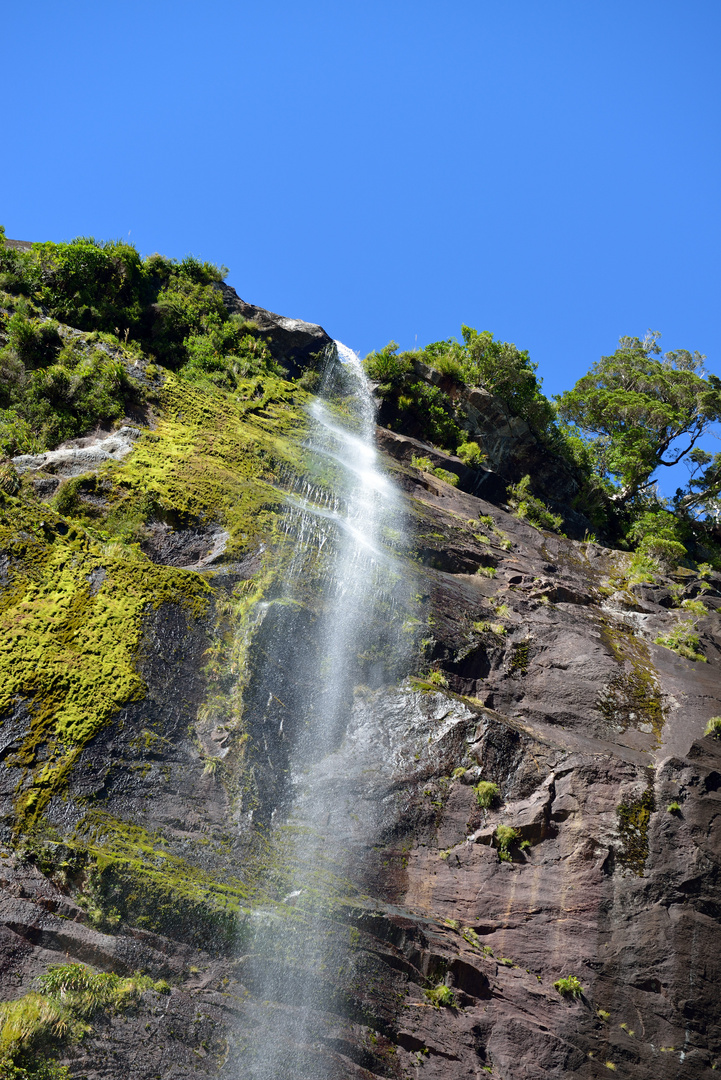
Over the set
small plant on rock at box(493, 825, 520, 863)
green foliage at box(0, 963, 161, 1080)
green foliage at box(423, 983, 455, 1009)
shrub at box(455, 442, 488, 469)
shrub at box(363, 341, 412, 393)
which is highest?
shrub at box(363, 341, 412, 393)

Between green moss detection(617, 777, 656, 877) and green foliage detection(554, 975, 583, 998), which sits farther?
green moss detection(617, 777, 656, 877)

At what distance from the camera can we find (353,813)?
1283 cm

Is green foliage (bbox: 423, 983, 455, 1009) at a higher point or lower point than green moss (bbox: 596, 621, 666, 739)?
lower

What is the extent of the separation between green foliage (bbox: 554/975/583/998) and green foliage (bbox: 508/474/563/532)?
17335mm

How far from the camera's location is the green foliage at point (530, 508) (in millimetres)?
26656

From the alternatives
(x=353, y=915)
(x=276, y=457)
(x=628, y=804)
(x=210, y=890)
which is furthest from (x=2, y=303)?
(x=628, y=804)

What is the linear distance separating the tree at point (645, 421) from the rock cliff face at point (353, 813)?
46.9 ft

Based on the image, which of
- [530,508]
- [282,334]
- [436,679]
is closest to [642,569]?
[530,508]

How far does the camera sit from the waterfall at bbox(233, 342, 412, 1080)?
10.4m

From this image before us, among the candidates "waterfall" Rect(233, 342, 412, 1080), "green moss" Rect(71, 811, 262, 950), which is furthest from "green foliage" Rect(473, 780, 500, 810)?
"green moss" Rect(71, 811, 262, 950)

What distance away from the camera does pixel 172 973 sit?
1006 cm

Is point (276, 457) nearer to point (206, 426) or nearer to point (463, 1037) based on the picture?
point (206, 426)

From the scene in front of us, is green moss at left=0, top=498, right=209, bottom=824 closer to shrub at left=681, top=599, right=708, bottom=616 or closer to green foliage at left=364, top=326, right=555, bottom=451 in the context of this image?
shrub at left=681, top=599, right=708, bottom=616

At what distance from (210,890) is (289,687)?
4.19 m
